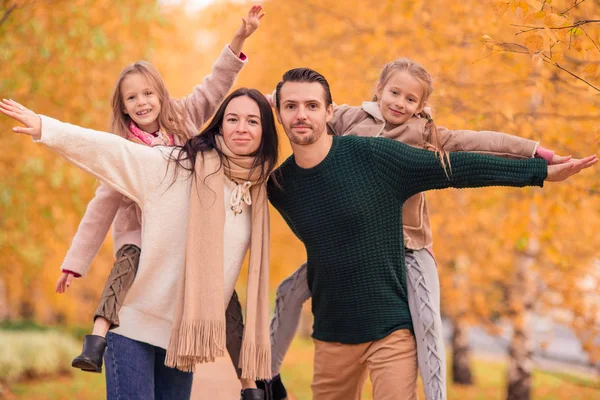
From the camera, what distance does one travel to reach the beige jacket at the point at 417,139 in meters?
3.77

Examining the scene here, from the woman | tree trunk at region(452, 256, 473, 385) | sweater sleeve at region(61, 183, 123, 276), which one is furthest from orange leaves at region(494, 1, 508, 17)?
tree trunk at region(452, 256, 473, 385)

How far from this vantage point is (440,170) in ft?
12.3

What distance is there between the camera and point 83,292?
18875 mm

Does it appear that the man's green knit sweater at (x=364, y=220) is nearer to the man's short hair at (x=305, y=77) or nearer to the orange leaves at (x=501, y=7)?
the man's short hair at (x=305, y=77)

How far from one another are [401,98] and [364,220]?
742 millimetres

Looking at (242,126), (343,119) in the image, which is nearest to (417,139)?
(343,119)

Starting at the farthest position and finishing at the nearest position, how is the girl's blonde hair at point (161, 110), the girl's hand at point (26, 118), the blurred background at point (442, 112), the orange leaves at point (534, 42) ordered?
the blurred background at point (442, 112), the girl's blonde hair at point (161, 110), the orange leaves at point (534, 42), the girl's hand at point (26, 118)

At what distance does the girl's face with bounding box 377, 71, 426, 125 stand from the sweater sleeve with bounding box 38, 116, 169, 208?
127 centimetres

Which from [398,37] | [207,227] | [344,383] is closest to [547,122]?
[398,37]

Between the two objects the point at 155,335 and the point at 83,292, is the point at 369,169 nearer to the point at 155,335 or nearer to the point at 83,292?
the point at 155,335

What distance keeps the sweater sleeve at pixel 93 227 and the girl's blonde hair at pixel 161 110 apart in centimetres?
41

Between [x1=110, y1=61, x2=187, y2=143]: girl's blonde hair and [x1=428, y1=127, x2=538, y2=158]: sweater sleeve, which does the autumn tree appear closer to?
[x1=110, y1=61, x2=187, y2=143]: girl's blonde hair

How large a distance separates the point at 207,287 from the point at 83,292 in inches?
638

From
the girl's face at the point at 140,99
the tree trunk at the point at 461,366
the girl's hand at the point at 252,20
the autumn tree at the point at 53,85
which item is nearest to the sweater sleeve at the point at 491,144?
the girl's hand at the point at 252,20
